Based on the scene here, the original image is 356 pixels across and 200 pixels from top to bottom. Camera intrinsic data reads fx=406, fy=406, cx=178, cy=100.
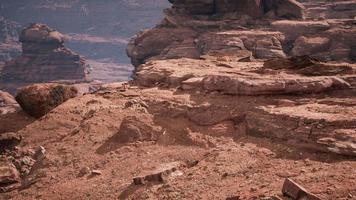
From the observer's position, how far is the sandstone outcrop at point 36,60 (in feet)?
344

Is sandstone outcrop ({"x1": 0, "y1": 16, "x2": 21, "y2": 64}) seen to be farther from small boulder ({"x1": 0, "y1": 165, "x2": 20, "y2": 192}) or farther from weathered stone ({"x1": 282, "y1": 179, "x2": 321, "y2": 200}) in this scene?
weathered stone ({"x1": 282, "y1": 179, "x2": 321, "y2": 200})

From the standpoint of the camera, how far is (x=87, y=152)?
14.3 metres

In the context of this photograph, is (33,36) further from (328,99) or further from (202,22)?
(328,99)

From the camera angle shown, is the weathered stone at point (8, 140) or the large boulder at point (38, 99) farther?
the large boulder at point (38, 99)

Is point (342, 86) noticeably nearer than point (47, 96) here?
Yes

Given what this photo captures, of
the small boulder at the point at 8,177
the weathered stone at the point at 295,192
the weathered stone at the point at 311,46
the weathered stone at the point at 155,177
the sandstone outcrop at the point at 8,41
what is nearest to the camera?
the weathered stone at the point at 295,192

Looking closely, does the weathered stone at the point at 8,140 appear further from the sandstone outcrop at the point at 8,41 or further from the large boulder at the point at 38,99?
the sandstone outcrop at the point at 8,41

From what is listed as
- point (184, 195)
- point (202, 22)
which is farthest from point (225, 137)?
point (202, 22)

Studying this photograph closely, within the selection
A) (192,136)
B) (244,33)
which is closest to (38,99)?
(192,136)

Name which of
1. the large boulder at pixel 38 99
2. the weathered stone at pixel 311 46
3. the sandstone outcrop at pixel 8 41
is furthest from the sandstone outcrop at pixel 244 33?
the sandstone outcrop at pixel 8 41

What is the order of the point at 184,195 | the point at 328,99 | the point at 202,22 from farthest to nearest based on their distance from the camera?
the point at 202,22 → the point at 328,99 → the point at 184,195

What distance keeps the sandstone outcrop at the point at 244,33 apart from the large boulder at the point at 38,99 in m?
22.0

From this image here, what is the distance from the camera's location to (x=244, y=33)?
42.1m

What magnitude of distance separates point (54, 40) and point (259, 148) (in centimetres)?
10373
